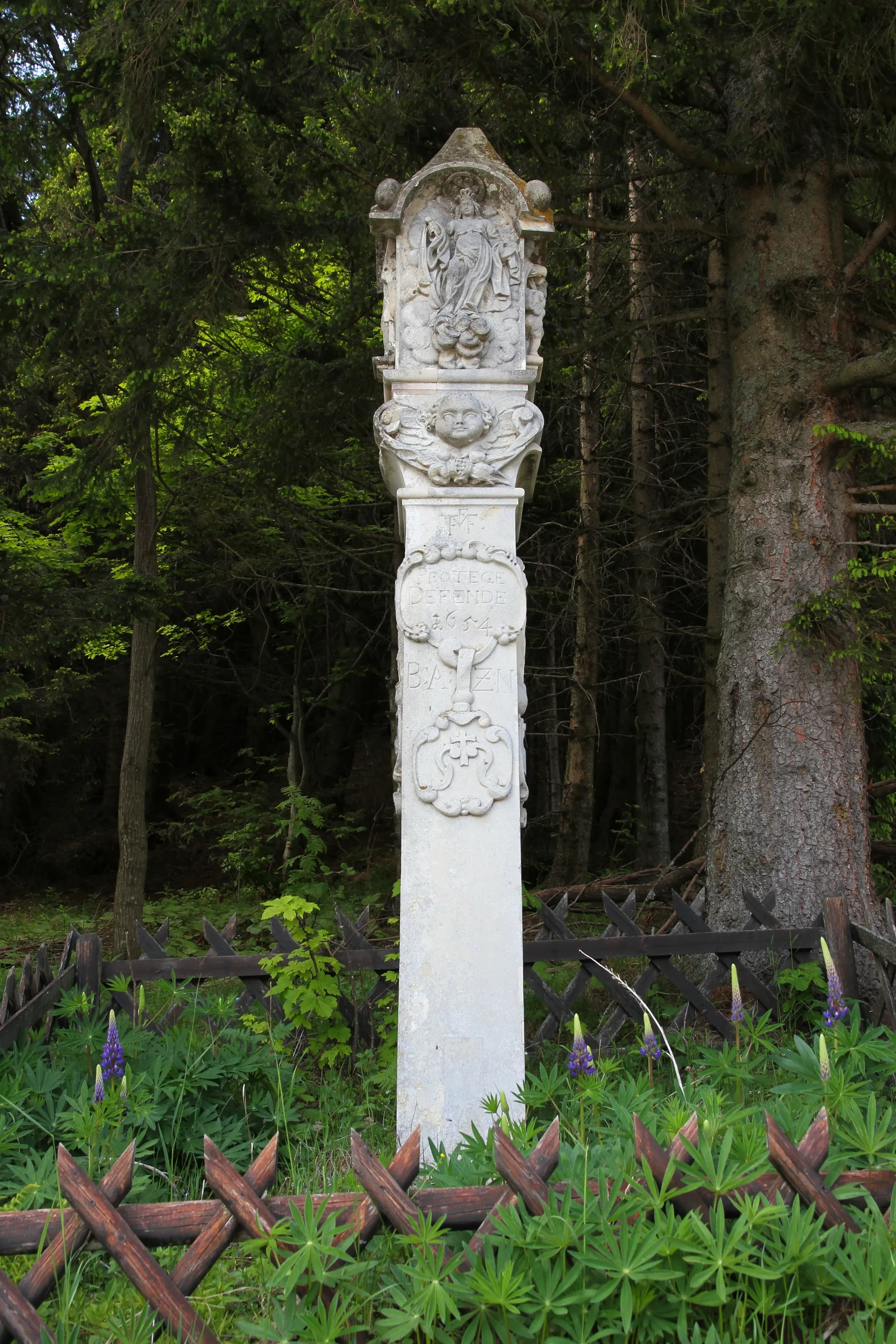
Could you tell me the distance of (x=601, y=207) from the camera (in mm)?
9414

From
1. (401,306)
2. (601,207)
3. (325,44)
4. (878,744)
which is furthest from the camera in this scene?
(601,207)

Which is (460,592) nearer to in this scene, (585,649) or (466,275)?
(466,275)

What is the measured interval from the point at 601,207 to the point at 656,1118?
850 cm

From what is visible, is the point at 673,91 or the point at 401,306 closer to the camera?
the point at 401,306

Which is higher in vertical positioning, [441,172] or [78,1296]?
[441,172]

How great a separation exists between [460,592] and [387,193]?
1814 mm

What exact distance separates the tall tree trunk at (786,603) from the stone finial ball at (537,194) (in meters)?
2.17

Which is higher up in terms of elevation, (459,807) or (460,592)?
(460,592)

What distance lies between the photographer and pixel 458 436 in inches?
→ 175

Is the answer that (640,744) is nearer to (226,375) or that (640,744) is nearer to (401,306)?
(226,375)

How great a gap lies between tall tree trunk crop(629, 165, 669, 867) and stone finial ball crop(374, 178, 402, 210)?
5.08m

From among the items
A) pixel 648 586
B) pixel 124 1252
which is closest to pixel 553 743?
pixel 648 586

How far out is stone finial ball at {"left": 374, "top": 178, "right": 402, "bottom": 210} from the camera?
4.66 m

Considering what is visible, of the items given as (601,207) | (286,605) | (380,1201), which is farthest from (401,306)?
(286,605)
